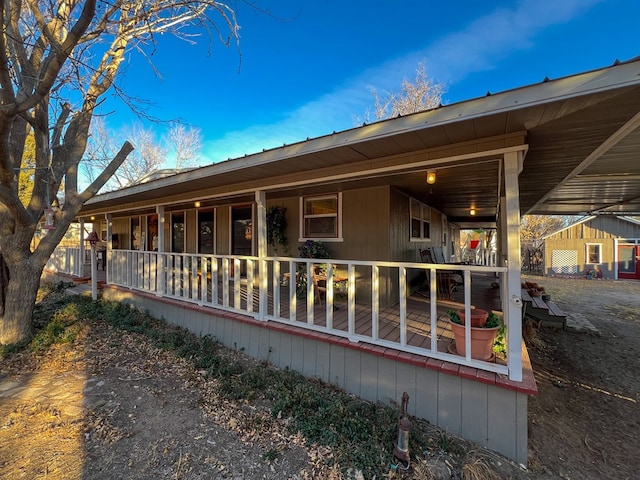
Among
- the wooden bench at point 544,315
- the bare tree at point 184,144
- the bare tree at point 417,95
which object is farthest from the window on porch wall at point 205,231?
the bare tree at point 184,144

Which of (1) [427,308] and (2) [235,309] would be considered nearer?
(2) [235,309]

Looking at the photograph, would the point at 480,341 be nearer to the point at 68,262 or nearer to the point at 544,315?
the point at 544,315

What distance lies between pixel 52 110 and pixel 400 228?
256 inches

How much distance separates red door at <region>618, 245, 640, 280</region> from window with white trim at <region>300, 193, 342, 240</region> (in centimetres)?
1990

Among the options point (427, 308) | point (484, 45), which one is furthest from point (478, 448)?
point (484, 45)

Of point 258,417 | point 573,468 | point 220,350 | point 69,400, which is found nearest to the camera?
point 573,468

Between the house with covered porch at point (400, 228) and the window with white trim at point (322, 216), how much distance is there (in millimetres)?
24

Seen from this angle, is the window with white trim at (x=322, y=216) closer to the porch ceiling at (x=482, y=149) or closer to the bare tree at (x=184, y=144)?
the porch ceiling at (x=482, y=149)

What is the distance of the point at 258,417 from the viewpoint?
294 cm

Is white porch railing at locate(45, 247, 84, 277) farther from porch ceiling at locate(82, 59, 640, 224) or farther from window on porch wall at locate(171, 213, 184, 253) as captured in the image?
porch ceiling at locate(82, 59, 640, 224)

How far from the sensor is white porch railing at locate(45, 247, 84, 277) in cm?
927

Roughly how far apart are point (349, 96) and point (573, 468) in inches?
607

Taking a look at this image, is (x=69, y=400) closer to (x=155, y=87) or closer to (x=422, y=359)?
(x=422, y=359)

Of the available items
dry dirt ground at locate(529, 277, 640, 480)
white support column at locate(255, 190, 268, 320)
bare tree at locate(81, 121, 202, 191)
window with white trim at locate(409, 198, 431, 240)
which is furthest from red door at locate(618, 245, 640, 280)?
bare tree at locate(81, 121, 202, 191)
